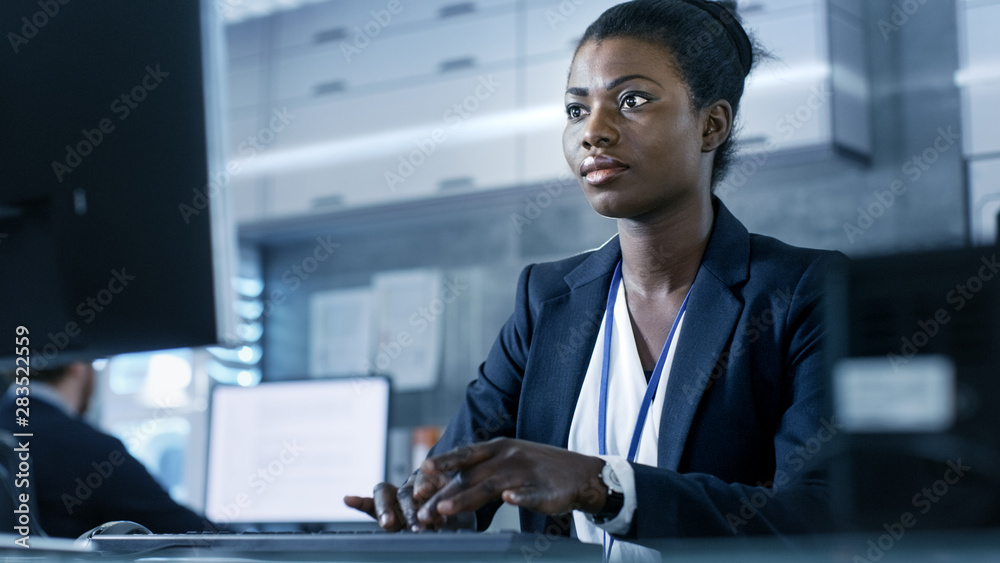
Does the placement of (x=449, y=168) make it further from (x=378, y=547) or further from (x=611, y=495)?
(x=378, y=547)

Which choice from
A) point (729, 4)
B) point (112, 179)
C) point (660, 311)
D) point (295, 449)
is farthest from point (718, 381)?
point (295, 449)

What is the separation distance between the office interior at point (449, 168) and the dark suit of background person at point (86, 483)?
0.49m

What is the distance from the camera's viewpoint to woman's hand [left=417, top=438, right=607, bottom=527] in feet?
2.12

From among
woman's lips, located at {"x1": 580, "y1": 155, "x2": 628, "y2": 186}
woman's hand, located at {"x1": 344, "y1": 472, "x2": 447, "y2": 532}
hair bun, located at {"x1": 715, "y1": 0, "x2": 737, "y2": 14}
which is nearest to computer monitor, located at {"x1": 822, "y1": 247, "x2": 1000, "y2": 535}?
woman's hand, located at {"x1": 344, "y1": 472, "x2": 447, "y2": 532}

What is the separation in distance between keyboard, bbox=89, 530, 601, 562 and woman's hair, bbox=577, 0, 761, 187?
74 cm

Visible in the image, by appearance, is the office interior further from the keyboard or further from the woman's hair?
the keyboard

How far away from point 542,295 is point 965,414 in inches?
33.8

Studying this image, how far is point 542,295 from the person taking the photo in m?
1.25

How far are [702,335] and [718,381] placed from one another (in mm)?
53

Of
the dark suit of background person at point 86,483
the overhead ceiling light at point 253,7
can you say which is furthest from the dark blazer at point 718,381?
the overhead ceiling light at point 253,7

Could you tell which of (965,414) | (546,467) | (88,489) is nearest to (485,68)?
(88,489)

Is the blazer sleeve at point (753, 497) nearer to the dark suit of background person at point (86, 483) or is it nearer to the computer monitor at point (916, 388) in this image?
the computer monitor at point (916, 388)

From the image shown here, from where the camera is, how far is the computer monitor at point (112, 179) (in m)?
1.02

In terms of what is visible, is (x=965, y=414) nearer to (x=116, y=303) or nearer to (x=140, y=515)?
(x=116, y=303)
